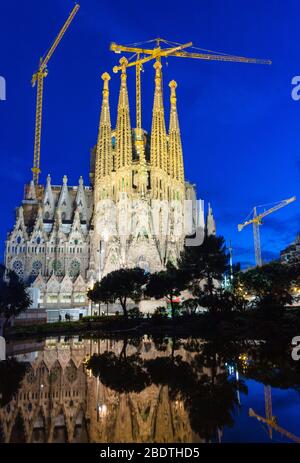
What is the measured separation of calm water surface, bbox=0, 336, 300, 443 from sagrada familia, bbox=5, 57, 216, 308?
2301 inches

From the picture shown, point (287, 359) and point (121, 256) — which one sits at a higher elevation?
point (121, 256)

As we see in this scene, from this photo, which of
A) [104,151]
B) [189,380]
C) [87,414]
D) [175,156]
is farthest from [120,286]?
[175,156]

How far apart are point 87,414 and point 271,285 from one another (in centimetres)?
3234

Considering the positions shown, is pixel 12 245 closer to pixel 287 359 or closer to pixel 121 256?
pixel 121 256

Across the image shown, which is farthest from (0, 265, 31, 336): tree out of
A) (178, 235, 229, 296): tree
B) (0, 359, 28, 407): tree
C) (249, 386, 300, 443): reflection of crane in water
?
(249, 386, 300, 443): reflection of crane in water

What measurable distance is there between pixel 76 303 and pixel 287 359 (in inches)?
2524

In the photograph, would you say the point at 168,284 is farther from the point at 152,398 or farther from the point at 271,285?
the point at 152,398

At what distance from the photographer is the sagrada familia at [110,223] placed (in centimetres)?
7862

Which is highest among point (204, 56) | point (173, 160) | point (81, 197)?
point (204, 56)

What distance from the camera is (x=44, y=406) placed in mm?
11820

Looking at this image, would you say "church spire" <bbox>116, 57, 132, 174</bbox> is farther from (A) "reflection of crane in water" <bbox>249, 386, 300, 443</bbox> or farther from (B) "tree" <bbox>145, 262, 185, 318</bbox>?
(A) "reflection of crane in water" <bbox>249, 386, 300, 443</bbox>

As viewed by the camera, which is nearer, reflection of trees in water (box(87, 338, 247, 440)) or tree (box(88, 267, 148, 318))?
reflection of trees in water (box(87, 338, 247, 440))

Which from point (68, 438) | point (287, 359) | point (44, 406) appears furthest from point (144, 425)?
point (287, 359)

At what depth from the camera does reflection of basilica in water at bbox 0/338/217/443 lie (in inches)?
336
